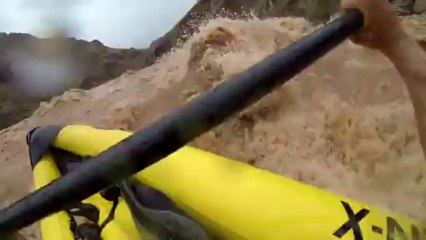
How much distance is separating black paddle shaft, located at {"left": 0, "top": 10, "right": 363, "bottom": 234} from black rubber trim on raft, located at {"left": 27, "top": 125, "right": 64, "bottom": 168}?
488mm

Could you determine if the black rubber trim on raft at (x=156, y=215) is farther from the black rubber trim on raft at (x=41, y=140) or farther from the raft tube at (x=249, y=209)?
the black rubber trim on raft at (x=41, y=140)

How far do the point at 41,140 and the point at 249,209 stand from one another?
38 centimetres

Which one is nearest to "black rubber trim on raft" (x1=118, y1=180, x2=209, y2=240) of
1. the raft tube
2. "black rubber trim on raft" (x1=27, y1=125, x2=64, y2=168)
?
the raft tube

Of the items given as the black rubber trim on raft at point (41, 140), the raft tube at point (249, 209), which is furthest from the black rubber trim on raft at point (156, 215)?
the black rubber trim on raft at point (41, 140)

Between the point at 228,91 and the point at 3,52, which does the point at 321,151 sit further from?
the point at 3,52

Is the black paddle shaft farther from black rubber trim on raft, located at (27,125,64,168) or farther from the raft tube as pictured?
black rubber trim on raft, located at (27,125,64,168)

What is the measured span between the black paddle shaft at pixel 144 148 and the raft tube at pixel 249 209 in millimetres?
174

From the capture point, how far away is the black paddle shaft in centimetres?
41

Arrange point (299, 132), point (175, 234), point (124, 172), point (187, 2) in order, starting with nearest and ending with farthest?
point (124, 172)
point (175, 234)
point (299, 132)
point (187, 2)

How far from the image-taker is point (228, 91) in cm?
45

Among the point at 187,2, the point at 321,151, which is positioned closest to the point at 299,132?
the point at 321,151

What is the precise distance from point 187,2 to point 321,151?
101 centimetres

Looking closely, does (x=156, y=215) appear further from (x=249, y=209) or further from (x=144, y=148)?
(x=144, y=148)

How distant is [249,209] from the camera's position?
64 cm
